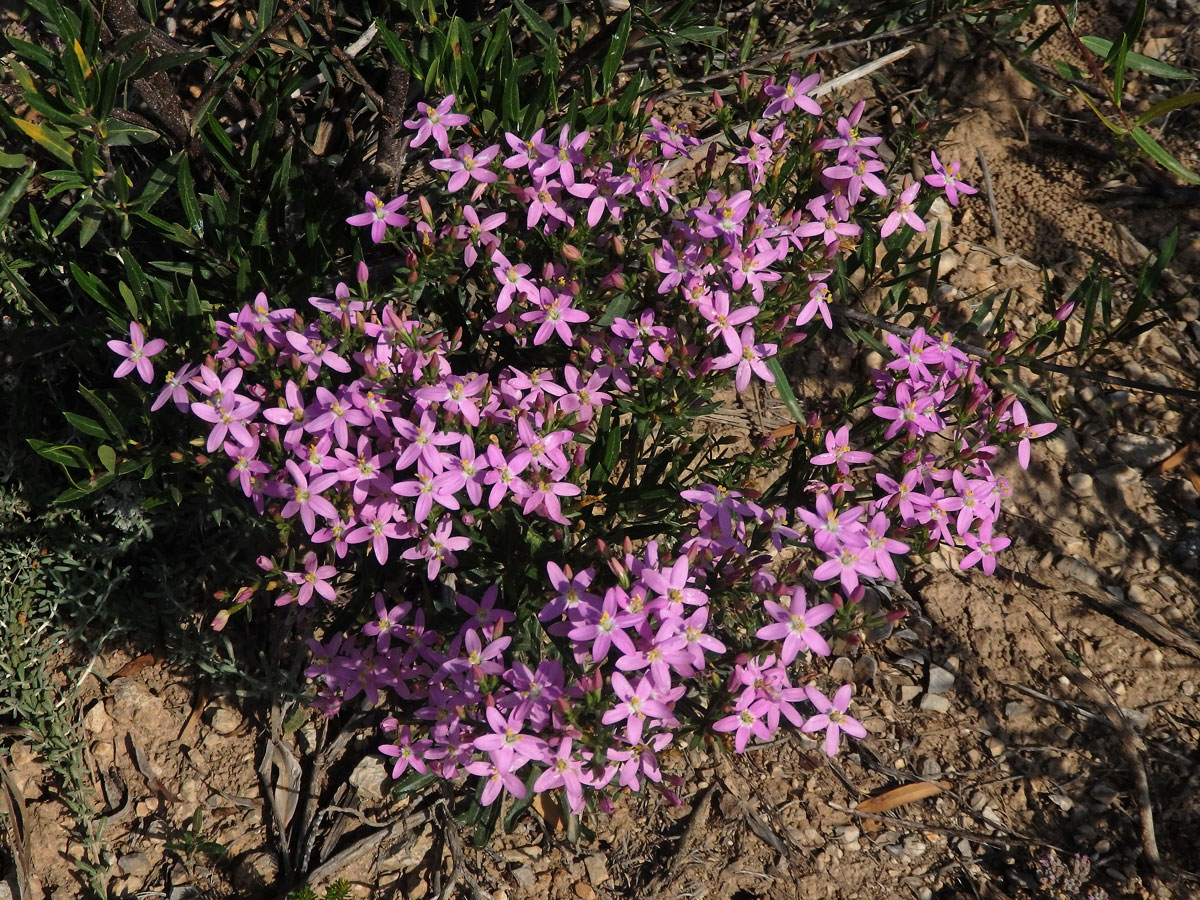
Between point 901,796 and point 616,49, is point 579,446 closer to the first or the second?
point 616,49

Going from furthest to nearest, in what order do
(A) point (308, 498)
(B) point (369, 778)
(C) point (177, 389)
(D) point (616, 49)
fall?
(B) point (369, 778) < (D) point (616, 49) < (C) point (177, 389) < (A) point (308, 498)

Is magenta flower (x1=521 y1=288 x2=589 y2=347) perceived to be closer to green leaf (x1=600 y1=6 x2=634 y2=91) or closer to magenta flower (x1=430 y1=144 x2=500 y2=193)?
magenta flower (x1=430 y1=144 x2=500 y2=193)

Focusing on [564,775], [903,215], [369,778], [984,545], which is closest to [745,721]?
[564,775]

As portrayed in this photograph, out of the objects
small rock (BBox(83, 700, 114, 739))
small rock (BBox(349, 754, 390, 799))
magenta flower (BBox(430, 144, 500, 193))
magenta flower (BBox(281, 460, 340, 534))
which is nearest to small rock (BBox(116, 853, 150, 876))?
small rock (BBox(83, 700, 114, 739))

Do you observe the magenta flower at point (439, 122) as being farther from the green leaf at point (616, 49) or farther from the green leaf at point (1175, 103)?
the green leaf at point (1175, 103)

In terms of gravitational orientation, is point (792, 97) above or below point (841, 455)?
above

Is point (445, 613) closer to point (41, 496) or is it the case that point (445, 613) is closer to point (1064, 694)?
point (41, 496)

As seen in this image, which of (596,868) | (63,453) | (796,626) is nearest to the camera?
(796,626)
